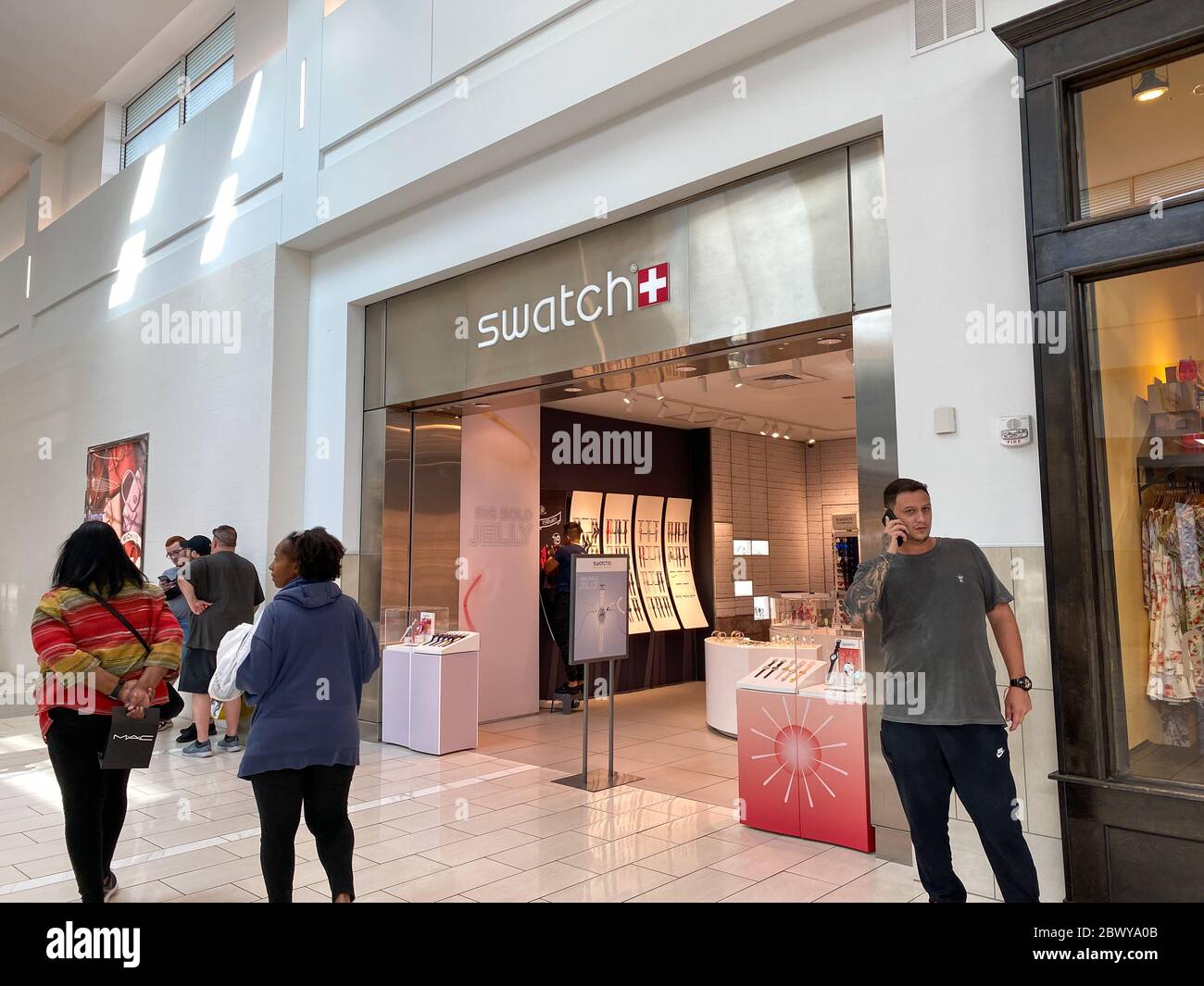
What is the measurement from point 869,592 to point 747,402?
22.4 feet

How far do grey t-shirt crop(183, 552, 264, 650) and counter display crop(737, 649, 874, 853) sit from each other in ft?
12.9

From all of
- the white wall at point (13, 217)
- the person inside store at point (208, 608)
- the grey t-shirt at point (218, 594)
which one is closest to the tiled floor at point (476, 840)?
the person inside store at point (208, 608)

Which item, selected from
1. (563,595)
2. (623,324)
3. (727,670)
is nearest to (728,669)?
(727,670)

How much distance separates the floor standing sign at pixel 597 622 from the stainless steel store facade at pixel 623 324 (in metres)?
1.29

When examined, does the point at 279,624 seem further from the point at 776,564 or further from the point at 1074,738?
the point at 776,564

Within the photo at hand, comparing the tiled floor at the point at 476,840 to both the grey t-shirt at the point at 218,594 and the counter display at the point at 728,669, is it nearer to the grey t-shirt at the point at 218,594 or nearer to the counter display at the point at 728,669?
the counter display at the point at 728,669

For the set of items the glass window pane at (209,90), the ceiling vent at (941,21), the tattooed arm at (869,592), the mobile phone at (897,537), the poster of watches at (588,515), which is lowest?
the tattooed arm at (869,592)

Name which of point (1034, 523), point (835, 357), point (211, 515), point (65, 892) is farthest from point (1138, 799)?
point (211, 515)

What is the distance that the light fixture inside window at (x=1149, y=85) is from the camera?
3.34 m

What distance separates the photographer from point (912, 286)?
4090mm

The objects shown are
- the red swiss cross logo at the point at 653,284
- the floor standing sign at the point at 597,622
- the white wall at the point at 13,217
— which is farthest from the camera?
the white wall at the point at 13,217

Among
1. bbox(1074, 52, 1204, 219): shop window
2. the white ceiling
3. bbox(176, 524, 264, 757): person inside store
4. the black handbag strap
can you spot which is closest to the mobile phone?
bbox(1074, 52, 1204, 219): shop window

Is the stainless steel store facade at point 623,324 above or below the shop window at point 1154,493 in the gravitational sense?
above

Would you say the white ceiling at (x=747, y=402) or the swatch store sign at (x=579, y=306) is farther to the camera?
the white ceiling at (x=747, y=402)
